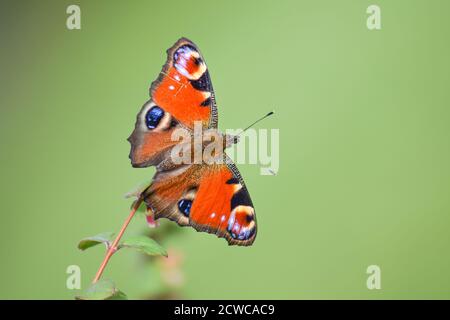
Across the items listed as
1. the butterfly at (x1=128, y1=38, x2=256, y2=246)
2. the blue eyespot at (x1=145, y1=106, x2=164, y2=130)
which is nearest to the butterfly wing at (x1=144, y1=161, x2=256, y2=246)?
the butterfly at (x1=128, y1=38, x2=256, y2=246)

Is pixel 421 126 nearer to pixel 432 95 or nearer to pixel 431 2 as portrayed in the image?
pixel 432 95

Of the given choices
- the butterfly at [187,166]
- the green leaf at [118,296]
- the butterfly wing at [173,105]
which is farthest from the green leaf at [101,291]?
the butterfly wing at [173,105]

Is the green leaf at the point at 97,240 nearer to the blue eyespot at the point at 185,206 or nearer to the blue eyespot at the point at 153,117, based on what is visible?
the blue eyespot at the point at 185,206

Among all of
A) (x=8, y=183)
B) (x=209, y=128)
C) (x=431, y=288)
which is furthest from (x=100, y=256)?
(x=431, y=288)

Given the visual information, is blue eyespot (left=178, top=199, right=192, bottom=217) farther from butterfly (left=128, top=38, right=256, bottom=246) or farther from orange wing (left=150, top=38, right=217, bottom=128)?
orange wing (left=150, top=38, right=217, bottom=128)

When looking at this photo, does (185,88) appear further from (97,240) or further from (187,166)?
(97,240)

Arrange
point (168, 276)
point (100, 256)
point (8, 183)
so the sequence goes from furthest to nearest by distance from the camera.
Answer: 1. point (8, 183)
2. point (100, 256)
3. point (168, 276)
